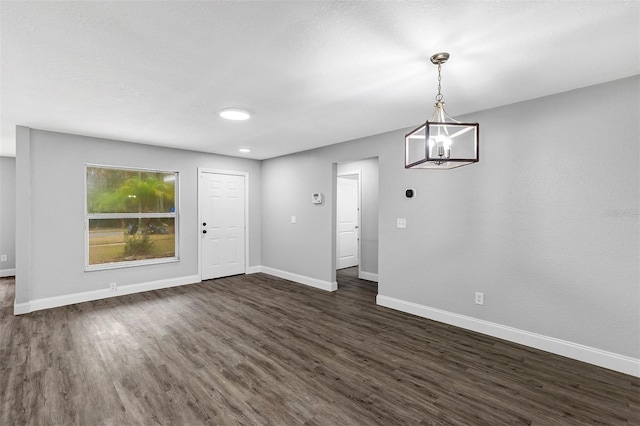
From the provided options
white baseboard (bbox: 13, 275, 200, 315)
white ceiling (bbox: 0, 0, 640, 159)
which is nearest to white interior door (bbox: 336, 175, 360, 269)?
white baseboard (bbox: 13, 275, 200, 315)

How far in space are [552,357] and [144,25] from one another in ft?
13.7

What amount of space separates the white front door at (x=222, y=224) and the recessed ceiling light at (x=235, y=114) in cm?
255

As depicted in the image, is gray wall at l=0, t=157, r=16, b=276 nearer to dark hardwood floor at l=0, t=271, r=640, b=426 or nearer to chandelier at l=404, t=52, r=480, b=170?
dark hardwood floor at l=0, t=271, r=640, b=426

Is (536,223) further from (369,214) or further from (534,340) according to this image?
(369,214)

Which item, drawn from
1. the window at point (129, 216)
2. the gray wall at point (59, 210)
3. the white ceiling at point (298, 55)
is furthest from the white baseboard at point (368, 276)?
the gray wall at point (59, 210)

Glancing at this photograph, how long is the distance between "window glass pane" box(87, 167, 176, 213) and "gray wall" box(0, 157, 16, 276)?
126 inches

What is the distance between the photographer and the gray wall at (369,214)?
5.98 metres

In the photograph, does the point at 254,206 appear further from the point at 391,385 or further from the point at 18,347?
the point at 391,385

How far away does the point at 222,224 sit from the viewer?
608cm

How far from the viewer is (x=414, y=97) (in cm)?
295

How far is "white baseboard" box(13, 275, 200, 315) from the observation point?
159 inches

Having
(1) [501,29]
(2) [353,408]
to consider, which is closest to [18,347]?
(2) [353,408]

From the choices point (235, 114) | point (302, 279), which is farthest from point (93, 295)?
point (235, 114)

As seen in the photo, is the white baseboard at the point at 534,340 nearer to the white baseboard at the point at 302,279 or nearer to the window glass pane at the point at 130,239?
the white baseboard at the point at 302,279
